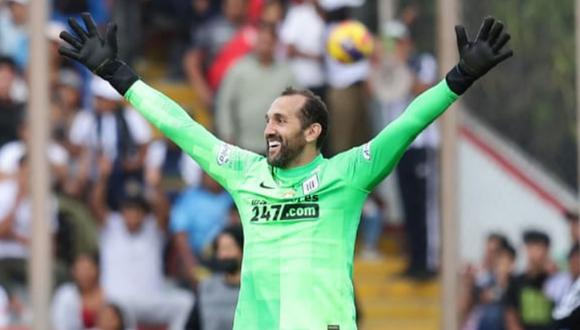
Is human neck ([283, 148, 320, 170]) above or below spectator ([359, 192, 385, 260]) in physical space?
below

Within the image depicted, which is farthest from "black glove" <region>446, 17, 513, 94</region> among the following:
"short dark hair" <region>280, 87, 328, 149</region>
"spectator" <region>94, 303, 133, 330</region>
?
"spectator" <region>94, 303, 133, 330</region>

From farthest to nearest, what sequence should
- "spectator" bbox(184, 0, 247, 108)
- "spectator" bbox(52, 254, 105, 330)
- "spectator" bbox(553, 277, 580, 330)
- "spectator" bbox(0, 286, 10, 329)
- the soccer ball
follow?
"spectator" bbox(184, 0, 247, 108), the soccer ball, "spectator" bbox(52, 254, 105, 330), "spectator" bbox(0, 286, 10, 329), "spectator" bbox(553, 277, 580, 330)

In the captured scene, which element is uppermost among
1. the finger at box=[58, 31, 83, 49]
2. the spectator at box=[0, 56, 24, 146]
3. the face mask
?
the spectator at box=[0, 56, 24, 146]

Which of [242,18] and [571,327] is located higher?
[242,18]

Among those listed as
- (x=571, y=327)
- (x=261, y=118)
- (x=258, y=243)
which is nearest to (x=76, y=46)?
(x=258, y=243)

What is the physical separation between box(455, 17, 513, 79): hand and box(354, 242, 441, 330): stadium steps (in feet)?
19.6

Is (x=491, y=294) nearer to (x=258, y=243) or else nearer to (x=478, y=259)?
(x=478, y=259)

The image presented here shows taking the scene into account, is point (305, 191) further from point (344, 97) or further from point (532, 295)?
point (532, 295)

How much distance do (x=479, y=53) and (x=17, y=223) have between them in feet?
17.8

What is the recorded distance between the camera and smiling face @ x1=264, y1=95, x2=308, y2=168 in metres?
7.25

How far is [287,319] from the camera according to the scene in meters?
7.12

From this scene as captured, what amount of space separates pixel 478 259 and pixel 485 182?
1.91ft

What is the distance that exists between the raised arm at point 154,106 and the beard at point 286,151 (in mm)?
264

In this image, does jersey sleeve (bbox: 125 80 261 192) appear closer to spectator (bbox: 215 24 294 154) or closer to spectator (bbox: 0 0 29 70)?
spectator (bbox: 0 0 29 70)
